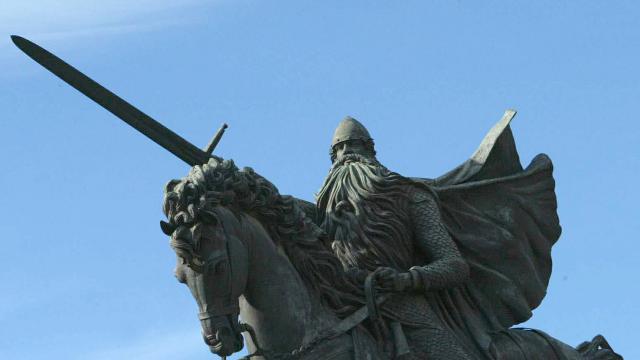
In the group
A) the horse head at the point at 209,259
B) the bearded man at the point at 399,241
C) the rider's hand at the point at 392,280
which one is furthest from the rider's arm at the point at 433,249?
the horse head at the point at 209,259

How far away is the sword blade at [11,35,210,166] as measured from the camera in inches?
738

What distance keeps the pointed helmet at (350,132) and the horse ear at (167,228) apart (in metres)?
2.60

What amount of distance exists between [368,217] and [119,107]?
2230mm

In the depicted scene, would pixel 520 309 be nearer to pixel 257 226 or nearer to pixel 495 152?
pixel 495 152

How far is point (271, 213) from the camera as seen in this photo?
1806cm

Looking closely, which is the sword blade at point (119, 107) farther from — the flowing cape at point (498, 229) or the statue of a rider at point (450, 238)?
the flowing cape at point (498, 229)

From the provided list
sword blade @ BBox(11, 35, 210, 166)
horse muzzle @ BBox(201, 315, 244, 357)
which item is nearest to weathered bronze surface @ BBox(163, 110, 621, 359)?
horse muzzle @ BBox(201, 315, 244, 357)

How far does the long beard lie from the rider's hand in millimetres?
284

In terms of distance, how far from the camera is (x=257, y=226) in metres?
18.0

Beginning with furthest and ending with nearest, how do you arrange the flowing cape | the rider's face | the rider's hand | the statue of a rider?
the rider's face < the flowing cape < the statue of a rider < the rider's hand

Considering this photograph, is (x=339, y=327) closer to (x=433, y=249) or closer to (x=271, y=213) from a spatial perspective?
(x=271, y=213)

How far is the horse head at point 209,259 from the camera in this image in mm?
17453

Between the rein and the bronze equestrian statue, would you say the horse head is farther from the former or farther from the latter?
the rein

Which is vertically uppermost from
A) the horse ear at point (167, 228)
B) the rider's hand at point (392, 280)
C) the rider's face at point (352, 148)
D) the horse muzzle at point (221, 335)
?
the rider's face at point (352, 148)
